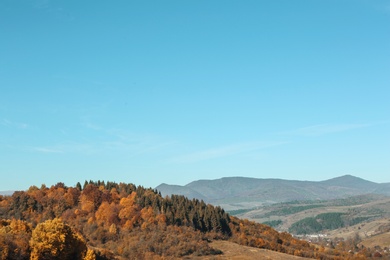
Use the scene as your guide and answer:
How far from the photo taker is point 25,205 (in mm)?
178625

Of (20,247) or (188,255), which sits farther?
(188,255)

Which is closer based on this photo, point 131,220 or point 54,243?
point 54,243

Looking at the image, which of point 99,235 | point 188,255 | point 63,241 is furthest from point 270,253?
point 63,241

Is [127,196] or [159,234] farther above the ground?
[127,196]

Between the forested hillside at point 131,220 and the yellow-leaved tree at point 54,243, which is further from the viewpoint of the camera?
the forested hillside at point 131,220

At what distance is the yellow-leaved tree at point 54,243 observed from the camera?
88938 millimetres

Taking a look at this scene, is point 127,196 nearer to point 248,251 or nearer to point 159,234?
point 159,234

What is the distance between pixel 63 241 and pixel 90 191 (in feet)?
323

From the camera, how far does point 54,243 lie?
9075cm

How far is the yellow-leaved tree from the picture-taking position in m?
88.9

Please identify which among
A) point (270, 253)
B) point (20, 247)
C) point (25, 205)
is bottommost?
point (270, 253)

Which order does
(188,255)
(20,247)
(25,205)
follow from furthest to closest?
1. (25,205)
2. (188,255)
3. (20,247)

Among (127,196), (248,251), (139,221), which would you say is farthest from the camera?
(127,196)

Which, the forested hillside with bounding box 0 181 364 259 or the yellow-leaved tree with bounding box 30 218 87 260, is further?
the forested hillside with bounding box 0 181 364 259
